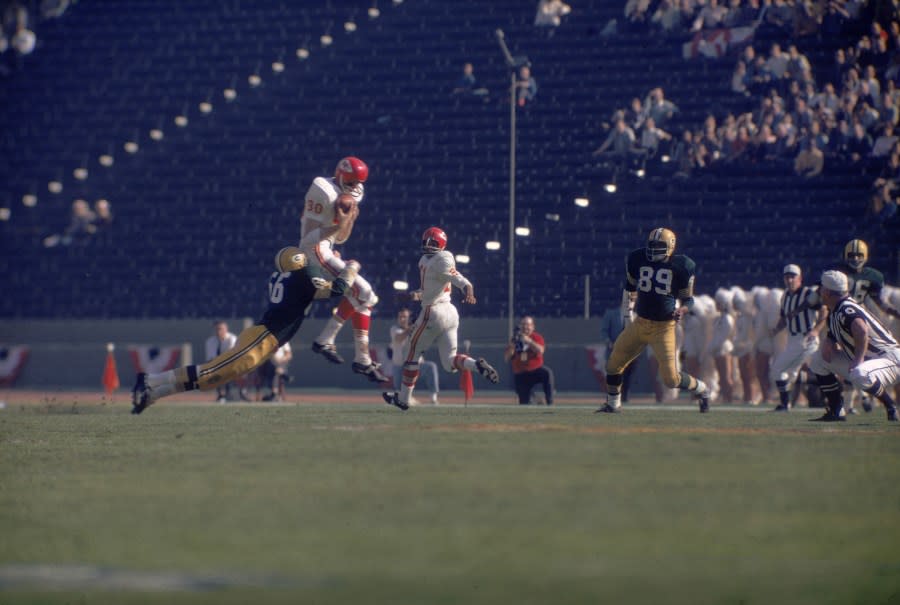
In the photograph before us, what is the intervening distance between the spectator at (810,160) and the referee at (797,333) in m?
10.2

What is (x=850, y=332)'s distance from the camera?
1374cm

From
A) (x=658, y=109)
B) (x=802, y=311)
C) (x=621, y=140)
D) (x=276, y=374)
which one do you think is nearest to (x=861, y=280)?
(x=802, y=311)

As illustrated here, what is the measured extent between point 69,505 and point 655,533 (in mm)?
2986

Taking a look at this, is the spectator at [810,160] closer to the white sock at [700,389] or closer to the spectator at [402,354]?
the spectator at [402,354]

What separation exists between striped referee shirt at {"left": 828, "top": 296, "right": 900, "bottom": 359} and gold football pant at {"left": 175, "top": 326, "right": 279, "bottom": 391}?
5.78m

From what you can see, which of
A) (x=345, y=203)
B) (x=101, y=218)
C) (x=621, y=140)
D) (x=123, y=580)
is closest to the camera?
(x=123, y=580)

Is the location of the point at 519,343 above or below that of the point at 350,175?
below

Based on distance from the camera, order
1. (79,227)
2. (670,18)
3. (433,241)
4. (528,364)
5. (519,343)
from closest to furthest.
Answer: (433,241) < (519,343) < (528,364) < (670,18) < (79,227)

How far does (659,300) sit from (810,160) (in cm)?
1359

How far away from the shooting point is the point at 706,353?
2283 centimetres

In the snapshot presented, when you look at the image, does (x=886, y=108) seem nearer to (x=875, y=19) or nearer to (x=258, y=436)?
(x=875, y=19)

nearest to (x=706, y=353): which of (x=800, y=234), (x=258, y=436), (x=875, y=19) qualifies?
(x=800, y=234)

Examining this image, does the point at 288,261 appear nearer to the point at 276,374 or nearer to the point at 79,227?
the point at 276,374

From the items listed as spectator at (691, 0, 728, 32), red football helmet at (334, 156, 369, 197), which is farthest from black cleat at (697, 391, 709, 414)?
spectator at (691, 0, 728, 32)
